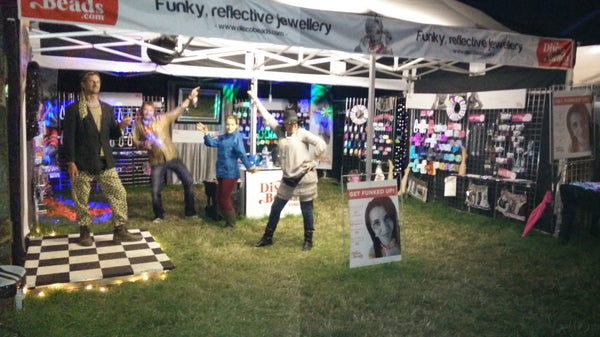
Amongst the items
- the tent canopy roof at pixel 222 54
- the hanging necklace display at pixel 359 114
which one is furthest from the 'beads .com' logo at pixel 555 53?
the hanging necklace display at pixel 359 114

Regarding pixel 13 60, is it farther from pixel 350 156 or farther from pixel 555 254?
pixel 350 156

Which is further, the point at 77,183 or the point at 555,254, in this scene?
the point at 555,254

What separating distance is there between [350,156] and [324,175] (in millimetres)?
1391

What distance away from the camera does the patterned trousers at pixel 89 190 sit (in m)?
5.08

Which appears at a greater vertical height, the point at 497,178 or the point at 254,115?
the point at 254,115

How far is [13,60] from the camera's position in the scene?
334cm

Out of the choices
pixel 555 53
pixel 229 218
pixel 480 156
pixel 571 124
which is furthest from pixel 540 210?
pixel 229 218

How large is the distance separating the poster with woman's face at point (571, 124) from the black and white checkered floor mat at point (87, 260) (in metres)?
5.08

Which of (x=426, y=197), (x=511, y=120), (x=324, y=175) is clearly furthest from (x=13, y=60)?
(x=324, y=175)

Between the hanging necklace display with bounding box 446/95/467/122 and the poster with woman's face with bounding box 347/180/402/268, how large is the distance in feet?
12.7

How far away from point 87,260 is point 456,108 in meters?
A: 6.48

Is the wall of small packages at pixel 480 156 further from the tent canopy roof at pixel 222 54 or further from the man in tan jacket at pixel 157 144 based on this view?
the man in tan jacket at pixel 157 144

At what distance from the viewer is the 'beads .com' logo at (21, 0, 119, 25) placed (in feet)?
10.3

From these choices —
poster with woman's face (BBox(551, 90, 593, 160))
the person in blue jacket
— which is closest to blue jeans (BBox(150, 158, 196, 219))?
the person in blue jacket
